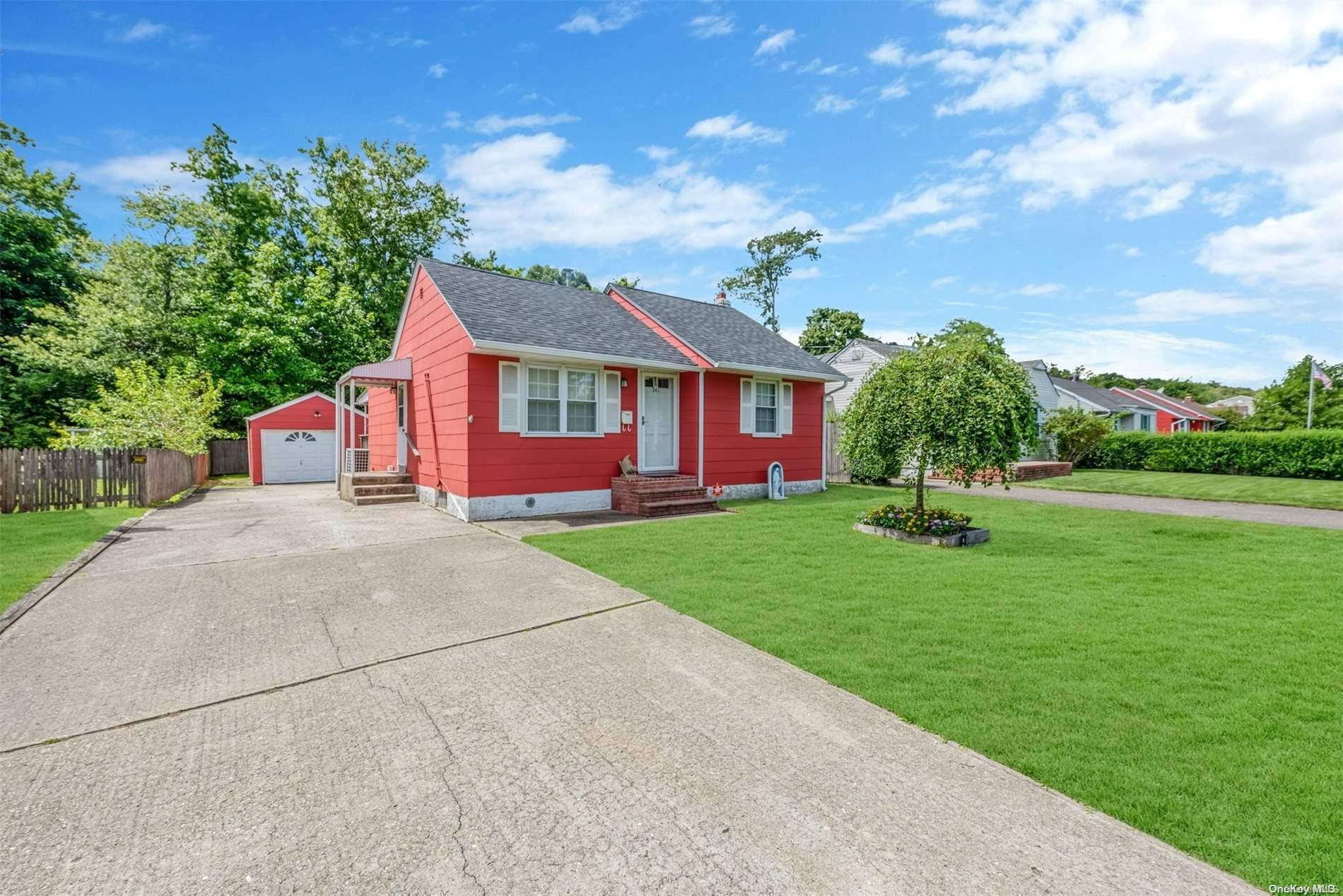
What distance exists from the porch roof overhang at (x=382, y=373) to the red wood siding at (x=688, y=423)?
6.08 meters

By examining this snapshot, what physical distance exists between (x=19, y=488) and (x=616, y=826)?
1430 centimetres

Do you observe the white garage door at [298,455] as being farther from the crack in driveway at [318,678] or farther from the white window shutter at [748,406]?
the crack in driveway at [318,678]

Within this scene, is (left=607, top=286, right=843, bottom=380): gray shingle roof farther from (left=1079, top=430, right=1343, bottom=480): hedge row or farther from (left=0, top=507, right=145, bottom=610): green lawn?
(left=1079, top=430, right=1343, bottom=480): hedge row

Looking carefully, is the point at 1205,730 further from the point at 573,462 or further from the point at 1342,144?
the point at 1342,144

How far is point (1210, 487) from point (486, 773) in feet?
69.3

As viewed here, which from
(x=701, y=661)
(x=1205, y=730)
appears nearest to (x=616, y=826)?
(x=701, y=661)

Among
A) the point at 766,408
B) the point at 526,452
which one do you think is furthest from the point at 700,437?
the point at 526,452

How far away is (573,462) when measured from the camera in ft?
34.9

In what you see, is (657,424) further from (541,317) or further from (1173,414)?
(1173,414)

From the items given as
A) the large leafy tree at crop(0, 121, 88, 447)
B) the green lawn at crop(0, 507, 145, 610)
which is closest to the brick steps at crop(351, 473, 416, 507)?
the green lawn at crop(0, 507, 145, 610)

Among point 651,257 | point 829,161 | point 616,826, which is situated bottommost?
point 616,826

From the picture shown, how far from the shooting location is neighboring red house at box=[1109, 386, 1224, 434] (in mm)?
36656

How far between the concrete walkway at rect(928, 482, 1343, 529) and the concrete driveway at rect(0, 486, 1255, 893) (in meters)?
11.5

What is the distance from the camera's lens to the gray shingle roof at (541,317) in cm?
990
